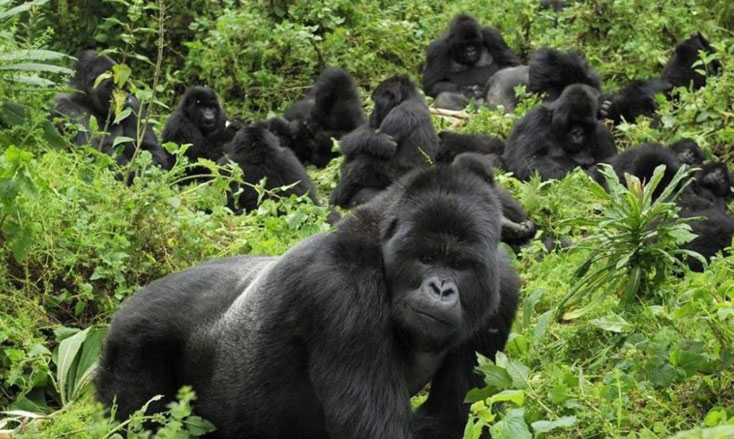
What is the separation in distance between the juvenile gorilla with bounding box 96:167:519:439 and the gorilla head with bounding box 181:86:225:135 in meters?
5.79

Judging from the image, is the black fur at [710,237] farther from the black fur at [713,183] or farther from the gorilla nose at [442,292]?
the gorilla nose at [442,292]

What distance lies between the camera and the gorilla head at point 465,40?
12.0m

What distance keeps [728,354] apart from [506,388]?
82 cm

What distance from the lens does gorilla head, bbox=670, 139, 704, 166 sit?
27.0 ft

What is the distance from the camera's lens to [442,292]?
359 cm

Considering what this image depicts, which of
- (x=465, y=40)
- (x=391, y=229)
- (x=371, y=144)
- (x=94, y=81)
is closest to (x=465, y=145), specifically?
(x=371, y=144)

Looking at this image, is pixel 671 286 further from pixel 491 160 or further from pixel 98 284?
pixel 491 160

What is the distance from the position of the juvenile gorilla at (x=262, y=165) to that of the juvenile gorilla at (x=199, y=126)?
4.09 feet

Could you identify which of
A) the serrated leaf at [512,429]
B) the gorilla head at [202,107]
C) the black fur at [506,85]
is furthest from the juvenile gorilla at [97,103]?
the serrated leaf at [512,429]

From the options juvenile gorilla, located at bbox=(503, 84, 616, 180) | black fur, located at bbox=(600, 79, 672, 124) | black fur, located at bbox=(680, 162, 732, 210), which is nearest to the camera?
black fur, located at bbox=(680, 162, 732, 210)

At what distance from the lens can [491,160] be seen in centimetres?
912

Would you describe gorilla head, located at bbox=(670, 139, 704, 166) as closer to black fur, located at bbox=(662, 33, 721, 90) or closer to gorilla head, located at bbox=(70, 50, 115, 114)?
black fur, located at bbox=(662, 33, 721, 90)

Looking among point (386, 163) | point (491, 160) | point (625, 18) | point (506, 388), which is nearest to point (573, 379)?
point (506, 388)

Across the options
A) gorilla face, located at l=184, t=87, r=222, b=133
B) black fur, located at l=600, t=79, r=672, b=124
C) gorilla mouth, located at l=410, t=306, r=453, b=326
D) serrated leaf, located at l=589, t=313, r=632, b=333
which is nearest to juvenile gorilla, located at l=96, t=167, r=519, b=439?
gorilla mouth, located at l=410, t=306, r=453, b=326
